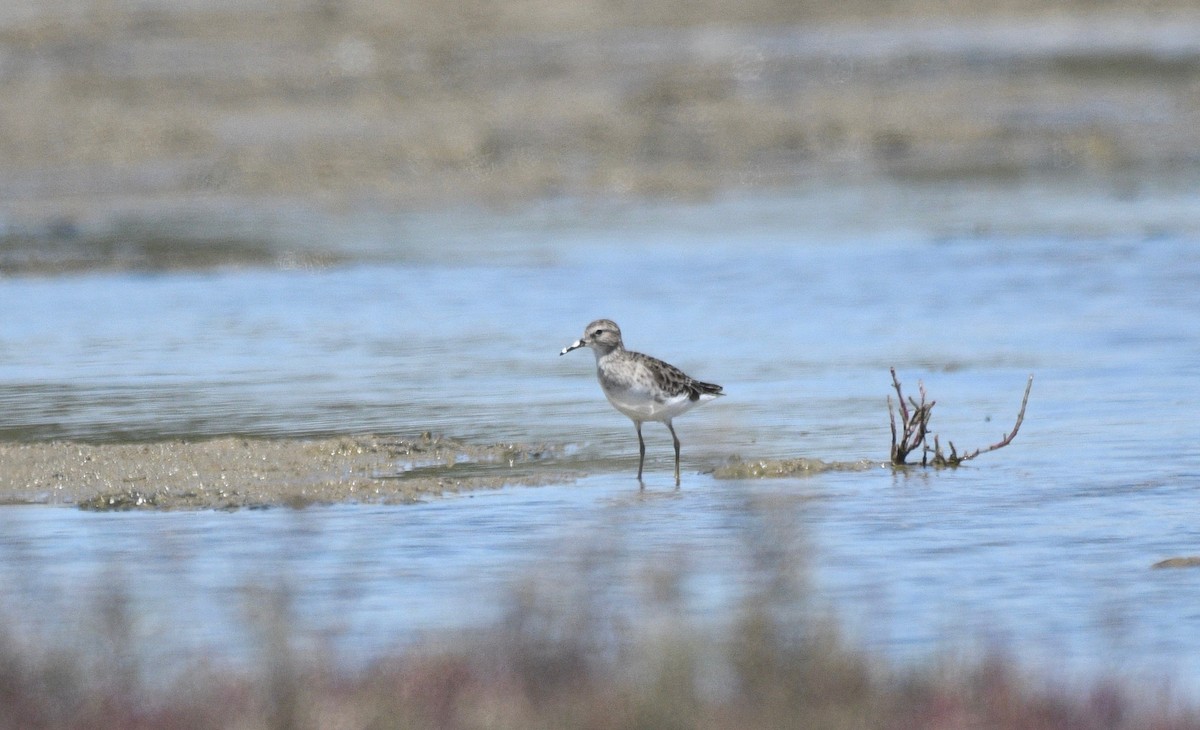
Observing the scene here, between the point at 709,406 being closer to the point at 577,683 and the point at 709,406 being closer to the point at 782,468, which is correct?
the point at 782,468

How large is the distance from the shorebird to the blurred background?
10736 mm

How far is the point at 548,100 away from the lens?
33281 millimetres

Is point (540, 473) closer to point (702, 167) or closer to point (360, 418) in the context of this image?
point (360, 418)

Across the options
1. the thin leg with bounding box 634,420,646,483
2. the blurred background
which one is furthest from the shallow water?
the blurred background

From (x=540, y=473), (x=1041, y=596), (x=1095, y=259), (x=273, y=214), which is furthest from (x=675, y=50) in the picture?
(x=1041, y=596)

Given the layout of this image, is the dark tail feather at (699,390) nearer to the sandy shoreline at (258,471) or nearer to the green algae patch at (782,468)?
the green algae patch at (782,468)

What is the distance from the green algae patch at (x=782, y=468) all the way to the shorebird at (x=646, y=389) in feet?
1.03

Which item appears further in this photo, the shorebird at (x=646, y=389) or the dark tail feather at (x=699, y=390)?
the dark tail feather at (x=699, y=390)

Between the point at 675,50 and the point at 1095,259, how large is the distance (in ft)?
72.5

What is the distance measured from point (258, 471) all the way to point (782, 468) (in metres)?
2.85

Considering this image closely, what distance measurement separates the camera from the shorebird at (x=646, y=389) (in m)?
11.8

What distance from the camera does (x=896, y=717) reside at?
6082mm

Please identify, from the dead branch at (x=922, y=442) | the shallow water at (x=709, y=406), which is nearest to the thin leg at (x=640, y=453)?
the shallow water at (x=709, y=406)

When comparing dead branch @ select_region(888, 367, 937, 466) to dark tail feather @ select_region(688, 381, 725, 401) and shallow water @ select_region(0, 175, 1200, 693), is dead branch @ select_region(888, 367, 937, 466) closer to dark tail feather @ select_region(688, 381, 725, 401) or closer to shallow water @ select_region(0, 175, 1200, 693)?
shallow water @ select_region(0, 175, 1200, 693)
